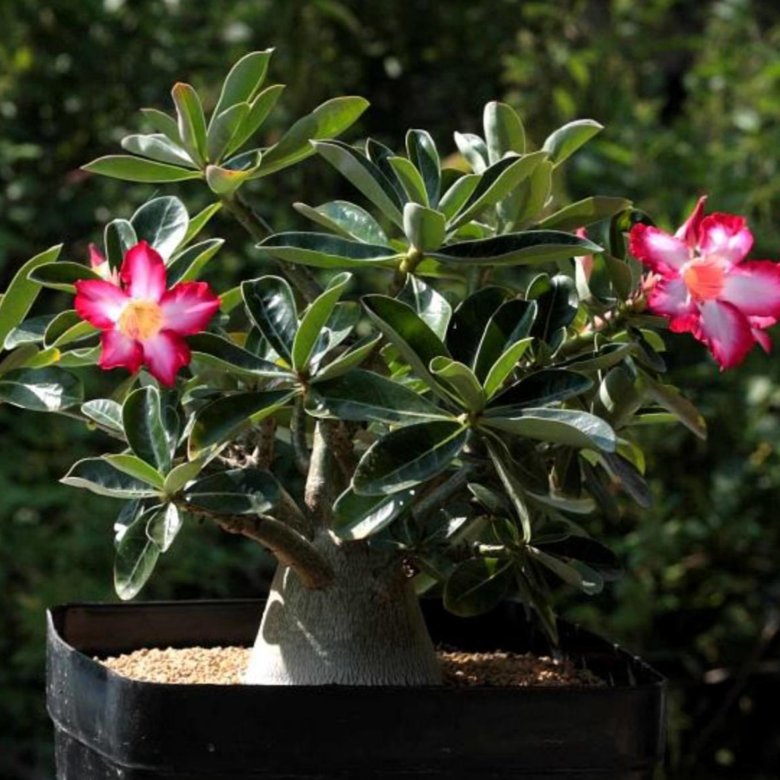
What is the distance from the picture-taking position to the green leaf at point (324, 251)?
1.08 metres

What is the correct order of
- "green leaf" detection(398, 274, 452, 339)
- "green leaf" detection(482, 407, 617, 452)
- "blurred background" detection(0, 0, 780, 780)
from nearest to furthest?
"green leaf" detection(482, 407, 617, 452)
"green leaf" detection(398, 274, 452, 339)
"blurred background" detection(0, 0, 780, 780)

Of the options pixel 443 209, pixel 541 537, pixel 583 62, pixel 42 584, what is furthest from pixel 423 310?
pixel 583 62

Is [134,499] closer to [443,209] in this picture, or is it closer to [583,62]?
[443,209]

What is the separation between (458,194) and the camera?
1110mm

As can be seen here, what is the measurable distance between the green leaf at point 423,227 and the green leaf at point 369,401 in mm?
100

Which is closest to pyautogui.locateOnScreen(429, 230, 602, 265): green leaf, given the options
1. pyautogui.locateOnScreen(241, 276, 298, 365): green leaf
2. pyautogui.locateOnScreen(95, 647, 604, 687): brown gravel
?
pyautogui.locateOnScreen(241, 276, 298, 365): green leaf

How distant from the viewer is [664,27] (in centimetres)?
391

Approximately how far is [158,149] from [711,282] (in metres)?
0.40

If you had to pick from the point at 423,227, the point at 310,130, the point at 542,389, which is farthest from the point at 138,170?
the point at 542,389

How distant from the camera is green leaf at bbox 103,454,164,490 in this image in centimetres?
A: 104

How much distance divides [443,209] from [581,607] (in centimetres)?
182

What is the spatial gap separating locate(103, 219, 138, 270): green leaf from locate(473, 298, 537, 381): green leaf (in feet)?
0.89

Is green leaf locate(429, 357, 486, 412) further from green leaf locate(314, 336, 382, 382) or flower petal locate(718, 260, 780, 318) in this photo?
flower petal locate(718, 260, 780, 318)

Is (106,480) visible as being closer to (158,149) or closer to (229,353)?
(229,353)
